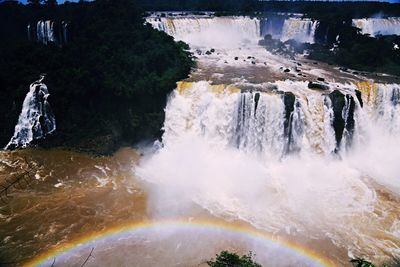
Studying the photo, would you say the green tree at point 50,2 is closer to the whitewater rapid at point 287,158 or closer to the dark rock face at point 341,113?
the whitewater rapid at point 287,158

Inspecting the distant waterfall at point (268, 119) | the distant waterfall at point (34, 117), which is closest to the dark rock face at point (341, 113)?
the distant waterfall at point (268, 119)

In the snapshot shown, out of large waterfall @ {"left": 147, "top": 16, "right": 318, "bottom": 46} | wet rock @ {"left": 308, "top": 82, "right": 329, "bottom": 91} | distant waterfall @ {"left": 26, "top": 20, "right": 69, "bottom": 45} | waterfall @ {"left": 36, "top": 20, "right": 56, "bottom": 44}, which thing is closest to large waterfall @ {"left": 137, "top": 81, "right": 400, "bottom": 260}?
wet rock @ {"left": 308, "top": 82, "right": 329, "bottom": 91}

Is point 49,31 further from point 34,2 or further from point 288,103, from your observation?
point 288,103

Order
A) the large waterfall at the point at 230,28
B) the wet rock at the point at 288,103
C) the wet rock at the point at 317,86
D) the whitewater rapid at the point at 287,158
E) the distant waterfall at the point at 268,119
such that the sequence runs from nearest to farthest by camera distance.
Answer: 1. the whitewater rapid at the point at 287,158
2. the wet rock at the point at 288,103
3. the distant waterfall at the point at 268,119
4. the wet rock at the point at 317,86
5. the large waterfall at the point at 230,28

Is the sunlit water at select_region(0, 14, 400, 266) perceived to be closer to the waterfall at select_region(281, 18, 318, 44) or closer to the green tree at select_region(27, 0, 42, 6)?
the waterfall at select_region(281, 18, 318, 44)

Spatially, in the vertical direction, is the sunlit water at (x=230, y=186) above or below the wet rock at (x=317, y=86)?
below

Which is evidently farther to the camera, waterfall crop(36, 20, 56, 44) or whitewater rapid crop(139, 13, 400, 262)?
waterfall crop(36, 20, 56, 44)

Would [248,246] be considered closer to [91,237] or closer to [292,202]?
[292,202]
